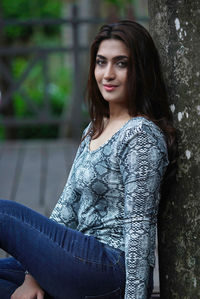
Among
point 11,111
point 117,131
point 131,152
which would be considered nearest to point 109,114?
point 117,131

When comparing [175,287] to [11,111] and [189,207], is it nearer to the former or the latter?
[189,207]

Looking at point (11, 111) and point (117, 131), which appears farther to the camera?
point (11, 111)

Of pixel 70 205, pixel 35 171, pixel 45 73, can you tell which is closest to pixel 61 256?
pixel 70 205

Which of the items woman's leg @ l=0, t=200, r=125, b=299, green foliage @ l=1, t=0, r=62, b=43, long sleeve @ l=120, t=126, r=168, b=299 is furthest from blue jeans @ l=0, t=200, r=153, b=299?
green foliage @ l=1, t=0, r=62, b=43

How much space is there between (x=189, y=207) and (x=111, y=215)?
330 mm

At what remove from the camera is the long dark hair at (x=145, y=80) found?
2764 mm

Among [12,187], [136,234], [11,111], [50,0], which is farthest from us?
[50,0]

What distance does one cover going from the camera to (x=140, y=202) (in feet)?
8.64

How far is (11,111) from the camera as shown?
11.8m

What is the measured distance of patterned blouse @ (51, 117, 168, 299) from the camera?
8.63 ft

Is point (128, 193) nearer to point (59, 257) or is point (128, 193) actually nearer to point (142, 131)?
point (142, 131)

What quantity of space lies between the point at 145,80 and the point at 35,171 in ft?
14.7

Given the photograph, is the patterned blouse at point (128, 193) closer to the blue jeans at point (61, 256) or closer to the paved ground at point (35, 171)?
the blue jeans at point (61, 256)

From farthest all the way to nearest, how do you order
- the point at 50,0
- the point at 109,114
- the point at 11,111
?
the point at 50,0 < the point at 11,111 < the point at 109,114
